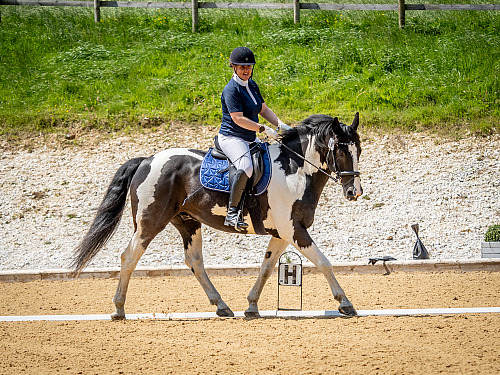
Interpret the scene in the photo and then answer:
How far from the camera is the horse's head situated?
249 inches

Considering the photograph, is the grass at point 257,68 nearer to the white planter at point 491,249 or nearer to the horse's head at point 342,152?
the white planter at point 491,249

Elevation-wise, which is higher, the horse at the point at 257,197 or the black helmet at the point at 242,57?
the black helmet at the point at 242,57

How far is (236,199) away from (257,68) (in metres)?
10.4

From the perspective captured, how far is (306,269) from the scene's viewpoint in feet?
30.9

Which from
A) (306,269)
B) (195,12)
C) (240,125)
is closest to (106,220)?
(240,125)

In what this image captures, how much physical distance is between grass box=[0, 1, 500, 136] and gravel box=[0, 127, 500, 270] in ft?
2.82

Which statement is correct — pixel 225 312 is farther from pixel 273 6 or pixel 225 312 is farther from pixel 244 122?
pixel 273 6

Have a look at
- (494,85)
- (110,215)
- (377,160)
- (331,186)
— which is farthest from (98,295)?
(494,85)

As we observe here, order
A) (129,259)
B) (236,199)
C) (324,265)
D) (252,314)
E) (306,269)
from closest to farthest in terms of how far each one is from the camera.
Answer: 1. (324,265)
2. (236,199)
3. (252,314)
4. (129,259)
5. (306,269)

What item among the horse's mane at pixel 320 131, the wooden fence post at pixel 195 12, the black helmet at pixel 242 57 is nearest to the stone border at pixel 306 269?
the horse's mane at pixel 320 131

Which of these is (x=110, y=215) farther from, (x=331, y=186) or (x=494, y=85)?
(x=494, y=85)

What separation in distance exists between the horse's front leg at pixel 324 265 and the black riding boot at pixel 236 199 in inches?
23.7

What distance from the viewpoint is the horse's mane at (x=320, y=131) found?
253 inches

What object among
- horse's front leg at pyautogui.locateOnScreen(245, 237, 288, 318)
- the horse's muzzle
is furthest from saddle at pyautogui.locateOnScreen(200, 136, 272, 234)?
the horse's muzzle
